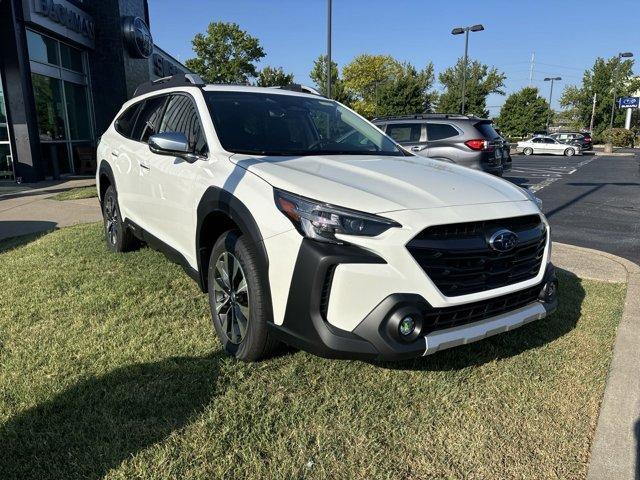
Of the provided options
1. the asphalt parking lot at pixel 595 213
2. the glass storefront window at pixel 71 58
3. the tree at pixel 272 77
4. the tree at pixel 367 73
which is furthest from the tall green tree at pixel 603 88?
the glass storefront window at pixel 71 58

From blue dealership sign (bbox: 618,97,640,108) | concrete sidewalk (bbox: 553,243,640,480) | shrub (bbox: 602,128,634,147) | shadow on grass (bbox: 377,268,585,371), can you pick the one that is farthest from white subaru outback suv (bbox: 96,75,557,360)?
blue dealership sign (bbox: 618,97,640,108)

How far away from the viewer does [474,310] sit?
2754 millimetres

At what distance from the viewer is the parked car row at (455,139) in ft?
33.5

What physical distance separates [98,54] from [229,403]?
655 inches

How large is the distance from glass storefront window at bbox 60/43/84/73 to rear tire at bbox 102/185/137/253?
11.8m

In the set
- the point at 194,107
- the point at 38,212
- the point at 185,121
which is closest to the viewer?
the point at 194,107

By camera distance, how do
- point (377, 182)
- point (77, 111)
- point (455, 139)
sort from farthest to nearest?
point (77, 111) → point (455, 139) → point (377, 182)

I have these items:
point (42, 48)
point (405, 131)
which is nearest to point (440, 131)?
point (405, 131)

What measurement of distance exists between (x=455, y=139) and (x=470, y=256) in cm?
831

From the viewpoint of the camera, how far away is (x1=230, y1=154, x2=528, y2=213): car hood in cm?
263

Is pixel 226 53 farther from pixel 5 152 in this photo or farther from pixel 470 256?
pixel 470 256

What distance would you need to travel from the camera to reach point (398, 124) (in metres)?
11.2

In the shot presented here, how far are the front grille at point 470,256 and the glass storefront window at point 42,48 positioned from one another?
1436 cm

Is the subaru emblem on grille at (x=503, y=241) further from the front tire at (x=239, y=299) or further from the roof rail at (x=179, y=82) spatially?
the roof rail at (x=179, y=82)
